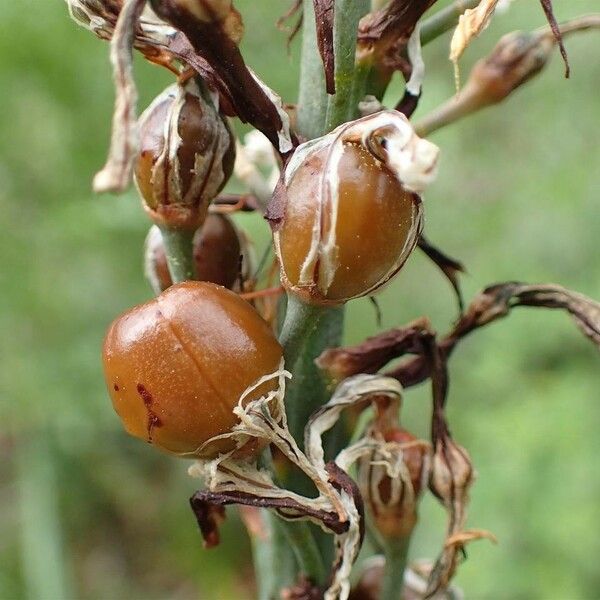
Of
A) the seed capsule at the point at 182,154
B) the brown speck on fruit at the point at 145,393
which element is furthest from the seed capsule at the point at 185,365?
the seed capsule at the point at 182,154

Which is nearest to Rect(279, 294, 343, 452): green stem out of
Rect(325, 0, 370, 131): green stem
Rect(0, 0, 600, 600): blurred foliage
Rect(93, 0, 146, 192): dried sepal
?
Rect(325, 0, 370, 131): green stem

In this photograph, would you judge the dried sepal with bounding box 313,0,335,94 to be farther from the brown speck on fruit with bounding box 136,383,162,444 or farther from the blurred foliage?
the blurred foliage

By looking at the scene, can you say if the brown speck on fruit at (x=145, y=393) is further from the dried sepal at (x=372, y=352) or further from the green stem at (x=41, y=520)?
the green stem at (x=41, y=520)

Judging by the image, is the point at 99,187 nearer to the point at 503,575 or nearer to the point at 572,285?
the point at 503,575

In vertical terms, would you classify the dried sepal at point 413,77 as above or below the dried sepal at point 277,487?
above

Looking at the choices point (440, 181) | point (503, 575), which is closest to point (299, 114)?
point (503, 575)

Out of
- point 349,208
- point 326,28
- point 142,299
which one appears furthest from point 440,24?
point 142,299
